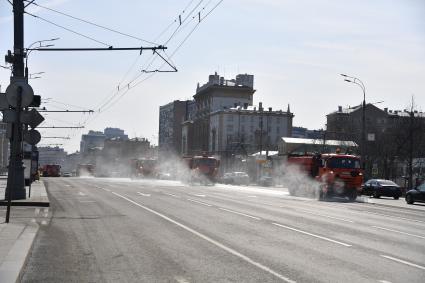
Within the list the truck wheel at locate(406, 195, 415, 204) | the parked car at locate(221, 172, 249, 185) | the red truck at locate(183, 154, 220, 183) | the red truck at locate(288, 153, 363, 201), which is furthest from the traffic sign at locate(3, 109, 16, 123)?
the parked car at locate(221, 172, 249, 185)

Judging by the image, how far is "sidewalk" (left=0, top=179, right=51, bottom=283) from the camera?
29.5ft

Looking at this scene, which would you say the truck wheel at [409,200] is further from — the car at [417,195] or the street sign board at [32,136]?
the street sign board at [32,136]

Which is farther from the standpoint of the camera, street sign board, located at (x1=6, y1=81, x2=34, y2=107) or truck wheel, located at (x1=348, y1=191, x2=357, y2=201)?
truck wheel, located at (x1=348, y1=191, x2=357, y2=201)

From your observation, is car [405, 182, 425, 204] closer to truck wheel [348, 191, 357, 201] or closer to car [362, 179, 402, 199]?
truck wheel [348, 191, 357, 201]

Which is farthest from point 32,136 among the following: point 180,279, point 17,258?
point 180,279

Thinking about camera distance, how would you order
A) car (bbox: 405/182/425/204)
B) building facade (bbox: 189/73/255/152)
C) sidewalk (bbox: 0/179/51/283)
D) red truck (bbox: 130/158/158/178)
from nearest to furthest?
sidewalk (bbox: 0/179/51/283) < car (bbox: 405/182/425/204) < red truck (bbox: 130/158/158/178) < building facade (bbox: 189/73/255/152)

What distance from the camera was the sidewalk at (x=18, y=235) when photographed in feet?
29.5

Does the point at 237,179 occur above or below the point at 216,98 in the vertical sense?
below

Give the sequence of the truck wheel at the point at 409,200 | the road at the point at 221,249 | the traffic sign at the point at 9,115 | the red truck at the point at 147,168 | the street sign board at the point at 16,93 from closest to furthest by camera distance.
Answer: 1. the road at the point at 221,249
2. the street sign board at the point at 16,93
3. the traffic sign at the point at 9,115
4. the truck wheel at the point at 409,200
5. the red truck at the point at 147,168

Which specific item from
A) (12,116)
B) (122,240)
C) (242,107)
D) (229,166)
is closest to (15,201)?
(12,116)

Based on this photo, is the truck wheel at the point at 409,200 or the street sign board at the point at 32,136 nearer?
the street sign board at the point at 32,136

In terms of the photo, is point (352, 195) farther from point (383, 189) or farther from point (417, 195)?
point (383, 189)

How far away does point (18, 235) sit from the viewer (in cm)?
1309

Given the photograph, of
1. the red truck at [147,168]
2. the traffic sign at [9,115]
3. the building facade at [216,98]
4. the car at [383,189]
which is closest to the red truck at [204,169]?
the red truck at [147,168]
